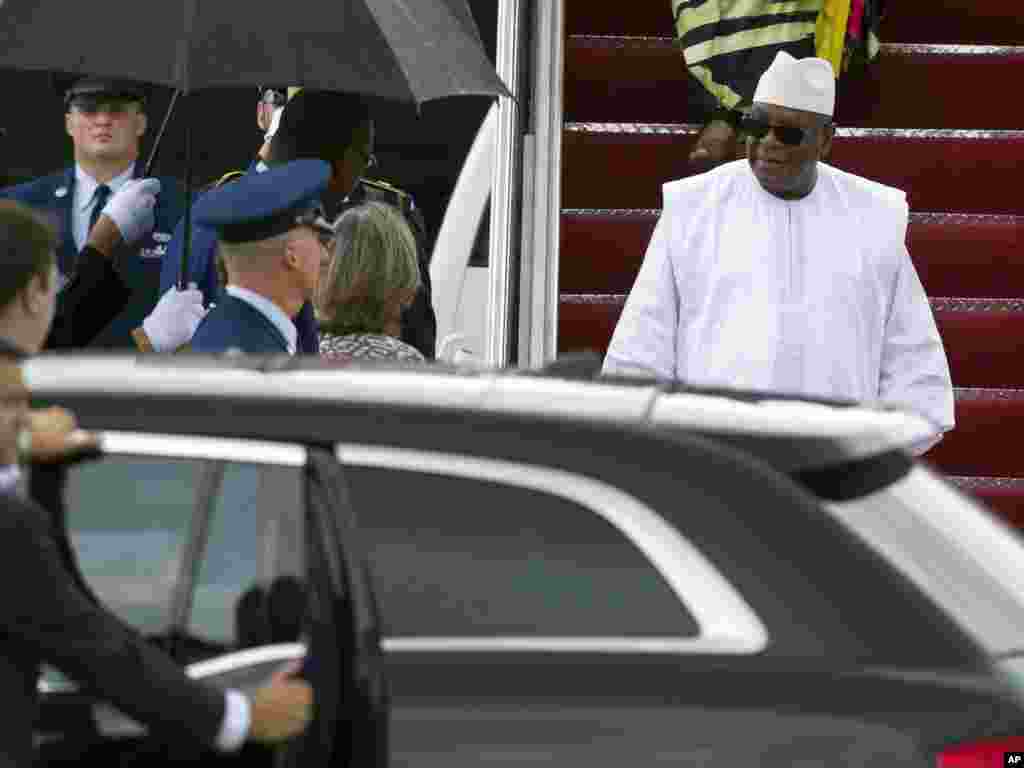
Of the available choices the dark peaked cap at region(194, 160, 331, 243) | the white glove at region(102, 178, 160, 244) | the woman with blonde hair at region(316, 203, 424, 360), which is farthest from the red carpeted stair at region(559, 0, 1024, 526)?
the dark peaked cap at region(194, 160, 331, 243)

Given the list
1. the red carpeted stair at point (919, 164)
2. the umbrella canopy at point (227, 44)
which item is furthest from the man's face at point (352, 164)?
the red carpeted stair at point (919, 164)

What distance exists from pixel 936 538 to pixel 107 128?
12.7 ft

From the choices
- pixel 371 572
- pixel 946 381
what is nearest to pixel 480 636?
pixel 371 572

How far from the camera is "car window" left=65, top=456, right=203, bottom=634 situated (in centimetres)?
334

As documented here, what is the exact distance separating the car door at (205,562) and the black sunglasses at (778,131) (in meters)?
3.58

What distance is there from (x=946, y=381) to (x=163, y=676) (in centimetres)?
373

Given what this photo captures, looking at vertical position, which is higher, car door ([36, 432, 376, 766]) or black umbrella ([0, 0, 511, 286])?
black umbrella ([0, 0, 511, 286])

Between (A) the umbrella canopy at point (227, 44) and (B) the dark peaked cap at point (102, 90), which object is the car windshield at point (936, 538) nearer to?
(A) the umbrella canopy at point (227, 44)

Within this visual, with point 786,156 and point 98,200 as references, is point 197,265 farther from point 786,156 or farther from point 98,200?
point 786,156

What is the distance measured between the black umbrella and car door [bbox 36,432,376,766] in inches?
116

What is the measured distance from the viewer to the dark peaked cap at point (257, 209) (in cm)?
540

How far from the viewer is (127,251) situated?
22.1ft

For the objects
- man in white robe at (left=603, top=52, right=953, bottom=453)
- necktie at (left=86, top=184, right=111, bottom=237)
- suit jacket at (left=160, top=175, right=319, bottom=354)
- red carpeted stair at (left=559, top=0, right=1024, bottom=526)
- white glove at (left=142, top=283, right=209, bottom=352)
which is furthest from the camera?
red carpeted stair at (left=559, top=0, right=1024, bottom=526)

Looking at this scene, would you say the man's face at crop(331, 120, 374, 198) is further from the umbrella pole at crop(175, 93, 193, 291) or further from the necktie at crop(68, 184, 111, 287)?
the necktie at crop(68, 184, 111, 287)
